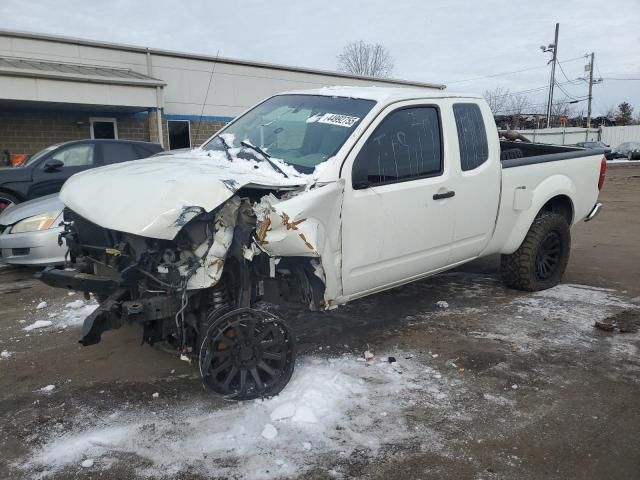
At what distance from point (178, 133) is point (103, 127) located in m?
2.68

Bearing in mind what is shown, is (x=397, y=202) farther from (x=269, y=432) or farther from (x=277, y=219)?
(x=269, y=432)

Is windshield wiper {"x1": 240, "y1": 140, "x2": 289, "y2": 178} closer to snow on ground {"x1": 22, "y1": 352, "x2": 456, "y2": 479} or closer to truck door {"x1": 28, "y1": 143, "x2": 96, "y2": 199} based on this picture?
snow on ground {"x1": 22, "y1": 352, "x2": 456, "y2": 479}

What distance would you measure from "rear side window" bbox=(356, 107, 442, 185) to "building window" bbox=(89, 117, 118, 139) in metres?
15.5

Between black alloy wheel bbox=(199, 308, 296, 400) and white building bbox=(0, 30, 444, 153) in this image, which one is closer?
black alloy wheel bbox=(199, 308, 296, 400)

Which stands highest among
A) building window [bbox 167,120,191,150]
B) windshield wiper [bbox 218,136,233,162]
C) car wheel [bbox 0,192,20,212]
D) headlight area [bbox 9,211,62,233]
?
building window [bbox 167,120,191,150]

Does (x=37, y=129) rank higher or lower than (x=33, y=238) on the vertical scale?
higher

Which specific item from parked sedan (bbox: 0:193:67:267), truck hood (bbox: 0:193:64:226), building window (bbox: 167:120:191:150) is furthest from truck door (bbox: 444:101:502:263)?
building window (bbox: 167:120:191:150)

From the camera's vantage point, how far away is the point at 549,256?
230 inches

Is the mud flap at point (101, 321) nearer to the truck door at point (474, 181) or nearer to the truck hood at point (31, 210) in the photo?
the truck door at point (474, 181)

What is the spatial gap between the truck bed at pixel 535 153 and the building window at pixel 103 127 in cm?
1433

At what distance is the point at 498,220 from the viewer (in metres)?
4.99

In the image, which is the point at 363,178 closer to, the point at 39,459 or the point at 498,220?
the point at 498,220

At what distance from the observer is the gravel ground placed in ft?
9.05

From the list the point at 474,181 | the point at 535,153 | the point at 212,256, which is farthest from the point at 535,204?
the point at 212,256
